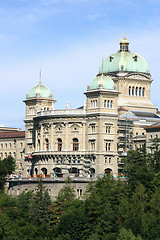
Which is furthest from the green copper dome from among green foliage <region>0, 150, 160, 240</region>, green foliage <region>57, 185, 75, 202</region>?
green foliage <region>57, 185, 75, 202</region>

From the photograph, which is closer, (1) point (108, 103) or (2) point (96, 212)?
(2) point (96, 212)

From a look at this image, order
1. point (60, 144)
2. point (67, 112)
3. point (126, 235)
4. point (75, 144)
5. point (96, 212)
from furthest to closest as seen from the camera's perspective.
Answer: point (60, 144), point (67, 112), point (75, 144), point (96, 212), point (126, 235)

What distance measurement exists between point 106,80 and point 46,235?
186ft

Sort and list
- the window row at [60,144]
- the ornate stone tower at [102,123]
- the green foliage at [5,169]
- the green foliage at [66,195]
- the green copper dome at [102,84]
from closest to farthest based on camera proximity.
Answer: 1. the green foliage at [66,195]
2. the green foliage at [5,169]
3. the ornate stone tower at [102,123]
4. the green copper dome at [102,84]
5. the window row at [60,144]

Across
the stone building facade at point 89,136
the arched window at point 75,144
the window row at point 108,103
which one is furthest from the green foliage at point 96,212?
the arched window at point 75,144

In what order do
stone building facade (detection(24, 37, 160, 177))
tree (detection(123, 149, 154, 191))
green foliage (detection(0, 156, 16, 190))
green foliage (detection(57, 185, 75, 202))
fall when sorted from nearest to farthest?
tree (detection(123, 149, 154, 191))
green foliage (detection(57, 185, 75, 202))
green foliage (detection(0, 156, 16, 190))
stone building facade (detection(24, 37, 160, 177))

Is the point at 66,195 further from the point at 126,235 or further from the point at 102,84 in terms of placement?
the point at 102,84

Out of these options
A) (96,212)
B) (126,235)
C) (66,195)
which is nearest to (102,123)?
(66,195)

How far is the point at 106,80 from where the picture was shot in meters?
183

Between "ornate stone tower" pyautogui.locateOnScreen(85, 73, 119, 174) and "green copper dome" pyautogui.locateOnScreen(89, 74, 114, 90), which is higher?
"green copper dome" pyautogui.locateOnScreen(89, 74, 114, 90)

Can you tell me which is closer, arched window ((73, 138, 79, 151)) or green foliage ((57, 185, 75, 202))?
green foliage ((57, 185, 75, 202))

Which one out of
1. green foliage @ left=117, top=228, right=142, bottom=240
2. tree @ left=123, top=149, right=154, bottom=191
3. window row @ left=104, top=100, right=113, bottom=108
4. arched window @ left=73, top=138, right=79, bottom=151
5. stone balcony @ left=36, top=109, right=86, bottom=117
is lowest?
green foliage @ left=117, top=228, right=142, bottom=240

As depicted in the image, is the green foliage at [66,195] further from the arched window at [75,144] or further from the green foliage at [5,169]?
the arched window at [75,144]

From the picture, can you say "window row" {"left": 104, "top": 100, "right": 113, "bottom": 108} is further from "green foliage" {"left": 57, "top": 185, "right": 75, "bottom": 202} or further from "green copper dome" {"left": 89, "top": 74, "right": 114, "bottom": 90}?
"green foliage" {"left": 57, "top": 185, "right": 75, "bottom": 202}
